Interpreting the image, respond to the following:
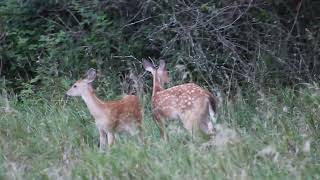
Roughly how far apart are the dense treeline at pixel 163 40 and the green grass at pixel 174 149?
1538 mm

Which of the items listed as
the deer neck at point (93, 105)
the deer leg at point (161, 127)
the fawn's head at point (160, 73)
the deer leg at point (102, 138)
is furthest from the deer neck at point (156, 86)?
the deer leg at point (102, 138)

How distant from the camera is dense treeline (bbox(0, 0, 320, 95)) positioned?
1121 centimetres

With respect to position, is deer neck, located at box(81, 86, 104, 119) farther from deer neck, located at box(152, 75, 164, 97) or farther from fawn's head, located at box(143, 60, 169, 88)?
fawn's head, located at box(143, 60, 169, 88)

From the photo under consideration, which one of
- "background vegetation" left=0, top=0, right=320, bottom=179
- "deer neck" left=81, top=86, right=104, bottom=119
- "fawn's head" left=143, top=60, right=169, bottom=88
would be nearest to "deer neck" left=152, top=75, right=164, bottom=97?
"fawn's head" left=143, top=60, right=169, bottom=88

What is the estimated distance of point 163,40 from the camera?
11656mm

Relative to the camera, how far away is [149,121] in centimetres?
928

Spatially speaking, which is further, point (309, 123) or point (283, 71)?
point (283, 71)

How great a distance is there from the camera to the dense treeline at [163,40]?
1121 cm

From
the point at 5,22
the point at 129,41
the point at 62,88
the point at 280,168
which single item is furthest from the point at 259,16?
the point at 280,168

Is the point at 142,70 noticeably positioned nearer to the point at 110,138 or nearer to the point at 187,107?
the point at 187,107

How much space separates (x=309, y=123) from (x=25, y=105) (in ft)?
12.6

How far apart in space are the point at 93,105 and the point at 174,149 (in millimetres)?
2309

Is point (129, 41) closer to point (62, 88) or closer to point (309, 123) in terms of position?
point (62, 88)

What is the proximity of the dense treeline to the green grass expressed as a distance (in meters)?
1.54
